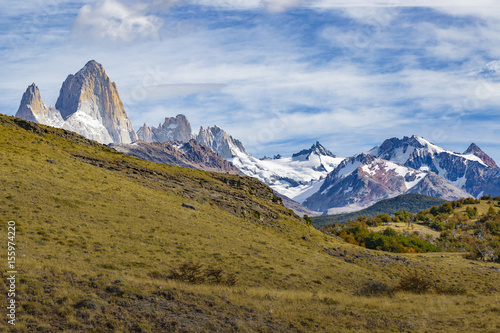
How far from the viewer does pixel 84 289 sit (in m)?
25.2

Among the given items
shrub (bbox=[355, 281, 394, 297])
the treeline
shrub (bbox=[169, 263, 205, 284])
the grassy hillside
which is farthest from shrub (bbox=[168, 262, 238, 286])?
the treeline

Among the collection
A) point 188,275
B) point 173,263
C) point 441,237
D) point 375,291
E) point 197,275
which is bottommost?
point 441,237

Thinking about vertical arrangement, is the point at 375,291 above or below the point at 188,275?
below

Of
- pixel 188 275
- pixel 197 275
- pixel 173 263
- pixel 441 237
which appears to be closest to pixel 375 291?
pixel 197 275

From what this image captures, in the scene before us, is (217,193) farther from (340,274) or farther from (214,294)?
(214,294)

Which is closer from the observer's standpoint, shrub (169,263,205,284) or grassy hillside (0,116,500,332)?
grassy hillside (0,116,500,332)

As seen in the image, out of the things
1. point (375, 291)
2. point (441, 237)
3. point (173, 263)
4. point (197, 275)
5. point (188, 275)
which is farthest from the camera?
point (441, 237)

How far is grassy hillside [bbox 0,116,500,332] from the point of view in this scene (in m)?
23.9

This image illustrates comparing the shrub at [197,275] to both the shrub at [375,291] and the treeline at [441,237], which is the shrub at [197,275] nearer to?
the shrub at [375,291]

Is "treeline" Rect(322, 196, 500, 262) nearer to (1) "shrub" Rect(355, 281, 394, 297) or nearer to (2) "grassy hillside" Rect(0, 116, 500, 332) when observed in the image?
(2) "grassy hillside" Rect(0, 116, 500, 332)

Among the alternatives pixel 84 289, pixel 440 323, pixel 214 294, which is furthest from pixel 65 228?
pixel 440 323

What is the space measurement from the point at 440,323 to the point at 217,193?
50279 mm

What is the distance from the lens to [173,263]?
3694 cm

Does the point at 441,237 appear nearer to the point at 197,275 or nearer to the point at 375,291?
the point at 375,291
